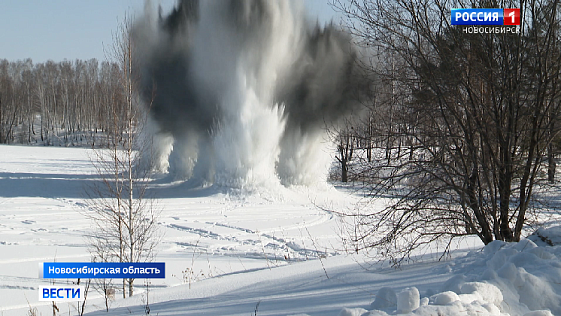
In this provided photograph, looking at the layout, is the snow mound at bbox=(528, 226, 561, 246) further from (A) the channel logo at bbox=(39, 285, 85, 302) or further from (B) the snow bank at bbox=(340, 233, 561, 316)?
(A) the channel logo at bbox=(39, 285, 85, 302)

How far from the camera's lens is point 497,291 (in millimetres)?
3461

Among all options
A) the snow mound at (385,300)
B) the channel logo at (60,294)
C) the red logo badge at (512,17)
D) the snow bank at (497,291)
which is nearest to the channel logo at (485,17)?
the red logo badge at (512,17)

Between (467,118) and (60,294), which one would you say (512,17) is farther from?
(60,294)

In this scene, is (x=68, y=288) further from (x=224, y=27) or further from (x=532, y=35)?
(x=224, y=27)

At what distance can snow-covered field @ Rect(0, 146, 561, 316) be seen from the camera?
360cm

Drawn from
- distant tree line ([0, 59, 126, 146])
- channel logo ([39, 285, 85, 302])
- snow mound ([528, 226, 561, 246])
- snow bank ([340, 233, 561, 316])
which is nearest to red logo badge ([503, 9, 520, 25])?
snow mound ([528, 226, 561, 246])

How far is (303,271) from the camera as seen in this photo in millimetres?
6602

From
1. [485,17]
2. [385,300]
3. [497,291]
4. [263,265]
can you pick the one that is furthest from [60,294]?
[485,17]

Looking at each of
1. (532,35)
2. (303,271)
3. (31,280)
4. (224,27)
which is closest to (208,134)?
(224,27)

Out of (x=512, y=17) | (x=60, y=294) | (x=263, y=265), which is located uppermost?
(x=512, y=17)

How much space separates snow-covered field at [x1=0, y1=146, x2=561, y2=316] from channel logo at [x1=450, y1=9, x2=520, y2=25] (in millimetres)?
2427

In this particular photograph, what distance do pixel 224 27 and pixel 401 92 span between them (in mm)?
13067

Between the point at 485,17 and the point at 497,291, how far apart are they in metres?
3.50

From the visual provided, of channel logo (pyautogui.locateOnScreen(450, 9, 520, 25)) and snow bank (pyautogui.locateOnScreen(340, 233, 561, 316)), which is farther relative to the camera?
channel logo (pyautogui.locateOnScreen(450, 9, 520, 25))
